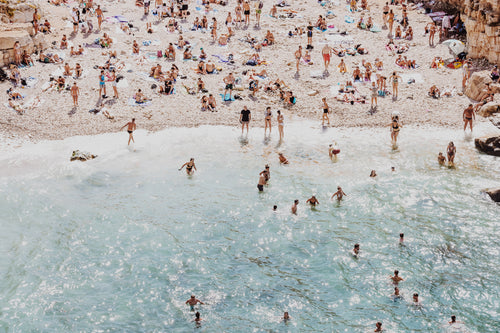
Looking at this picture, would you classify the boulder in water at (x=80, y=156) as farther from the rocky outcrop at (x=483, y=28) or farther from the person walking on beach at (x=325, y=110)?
the rocky outcrop at (x=483, y=28)

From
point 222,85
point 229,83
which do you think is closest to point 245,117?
point 229,83

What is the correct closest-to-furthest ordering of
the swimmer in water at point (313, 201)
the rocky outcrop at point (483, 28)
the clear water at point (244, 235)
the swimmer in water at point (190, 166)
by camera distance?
the clear water at point (244, 235)
the swimmer in water at point (313, 201)
the swimmer in water at point (190, 166)
the rocky outcrop at point (483, 28)

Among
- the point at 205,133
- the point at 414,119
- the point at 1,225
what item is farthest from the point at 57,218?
the point at 414,119

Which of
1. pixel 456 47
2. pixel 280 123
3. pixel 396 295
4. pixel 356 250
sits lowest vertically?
pixel 396 295

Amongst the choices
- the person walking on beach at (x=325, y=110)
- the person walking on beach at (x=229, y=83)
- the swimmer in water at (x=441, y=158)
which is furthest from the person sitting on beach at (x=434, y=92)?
the person walking on beach at (x=229, y=83)

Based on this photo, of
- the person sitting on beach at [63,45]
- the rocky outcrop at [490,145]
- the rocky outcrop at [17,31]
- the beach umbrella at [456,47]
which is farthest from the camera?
the person sitting on beach at [63,45]

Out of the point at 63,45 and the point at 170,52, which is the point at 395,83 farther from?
the point at 63,45
